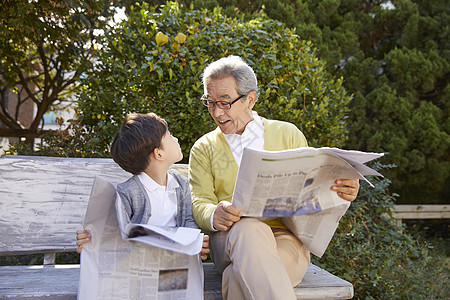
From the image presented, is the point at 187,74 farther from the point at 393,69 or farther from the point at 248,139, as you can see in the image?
the point at 393,69

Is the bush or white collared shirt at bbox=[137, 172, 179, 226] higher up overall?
white collared shirt at bbox=[137, 172, 179, 226]

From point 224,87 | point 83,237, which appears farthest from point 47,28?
point 83,237

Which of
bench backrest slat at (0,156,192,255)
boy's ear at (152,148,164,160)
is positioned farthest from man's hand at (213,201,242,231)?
bench backrest slat at (0,156,192,255)

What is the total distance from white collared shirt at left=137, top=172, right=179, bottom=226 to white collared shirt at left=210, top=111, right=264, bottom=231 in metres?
0.38

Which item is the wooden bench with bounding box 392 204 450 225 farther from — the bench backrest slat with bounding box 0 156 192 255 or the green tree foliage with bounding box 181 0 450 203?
the bench backrest slat with bounding box 0 156 192 255

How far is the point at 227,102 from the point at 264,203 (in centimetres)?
72

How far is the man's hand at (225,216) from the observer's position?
1.97m

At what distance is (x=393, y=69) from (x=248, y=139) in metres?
3.76

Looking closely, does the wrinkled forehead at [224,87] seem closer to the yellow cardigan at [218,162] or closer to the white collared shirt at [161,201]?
the yellow cardigan at [218,162]

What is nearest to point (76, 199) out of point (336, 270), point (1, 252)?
point (1, 252)

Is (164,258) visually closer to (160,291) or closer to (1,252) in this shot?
(160,291)

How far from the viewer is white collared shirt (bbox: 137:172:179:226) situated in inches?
86.8

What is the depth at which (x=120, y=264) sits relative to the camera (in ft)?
6.04

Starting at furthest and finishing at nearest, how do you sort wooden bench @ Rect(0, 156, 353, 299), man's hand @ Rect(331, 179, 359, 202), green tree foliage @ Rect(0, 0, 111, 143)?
green tree foliage @ Rect(0, 0, 111, 143) < wooden bench @ Rect(0, 156, 353, 299) < man's hand @ Rect(331, 179, 359, 202)
